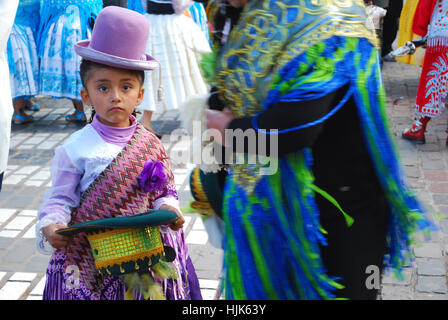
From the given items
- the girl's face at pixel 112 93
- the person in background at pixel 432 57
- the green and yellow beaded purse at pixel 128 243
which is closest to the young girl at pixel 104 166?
the girl's face at pixel 112 93

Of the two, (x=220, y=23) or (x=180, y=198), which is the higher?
(x=220, y=23)

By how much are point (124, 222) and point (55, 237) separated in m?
0.29

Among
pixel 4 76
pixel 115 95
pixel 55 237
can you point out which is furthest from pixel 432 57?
pixel 55 237

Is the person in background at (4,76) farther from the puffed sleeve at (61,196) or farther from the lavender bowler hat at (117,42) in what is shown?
the puffed sleeve at (61,196)

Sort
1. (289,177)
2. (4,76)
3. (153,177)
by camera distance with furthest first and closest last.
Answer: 1. (4,76)
2. (153,177)
3. (289,177)

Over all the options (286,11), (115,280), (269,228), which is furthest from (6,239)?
(286,11)

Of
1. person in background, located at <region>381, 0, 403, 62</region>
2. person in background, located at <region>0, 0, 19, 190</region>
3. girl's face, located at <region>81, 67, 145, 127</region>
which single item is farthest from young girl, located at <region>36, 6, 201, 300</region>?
person in background, located at <region>381, 0, 403, 62</region>

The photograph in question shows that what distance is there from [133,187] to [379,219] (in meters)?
0.93

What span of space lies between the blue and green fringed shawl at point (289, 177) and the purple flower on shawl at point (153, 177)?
1.53ft

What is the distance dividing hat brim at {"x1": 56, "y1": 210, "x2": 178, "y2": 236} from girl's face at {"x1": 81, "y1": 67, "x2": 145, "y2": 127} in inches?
18.0

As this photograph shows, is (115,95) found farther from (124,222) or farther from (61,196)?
(124,222)

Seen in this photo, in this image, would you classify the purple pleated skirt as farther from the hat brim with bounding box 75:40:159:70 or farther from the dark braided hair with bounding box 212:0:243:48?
the dark braided hair with bounding box 212:0:243:48

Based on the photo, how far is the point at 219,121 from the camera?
66.7 inches

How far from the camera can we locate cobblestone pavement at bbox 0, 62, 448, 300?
10.8 feet
